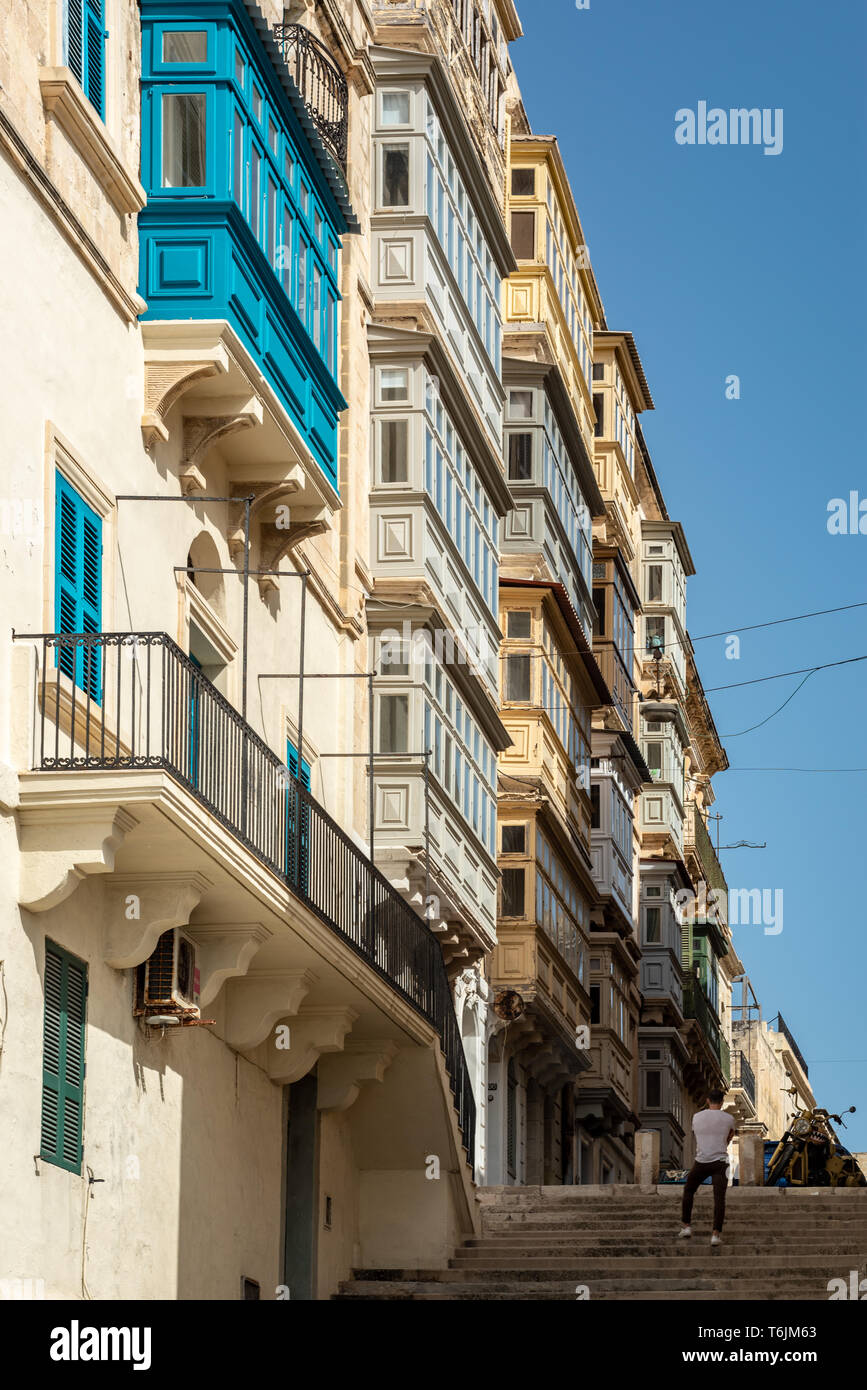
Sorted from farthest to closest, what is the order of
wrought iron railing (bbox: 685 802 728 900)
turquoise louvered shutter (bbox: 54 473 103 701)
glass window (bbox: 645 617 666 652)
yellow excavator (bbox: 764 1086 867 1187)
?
wrought iron railing (bbox: 685 802 728 900) < glass window (bbox: 645 617 666 652) < yellow excavator (bbox: 764 1086 867 1187) < turquoise louvered shutter (bbox: 54 473 103 701)

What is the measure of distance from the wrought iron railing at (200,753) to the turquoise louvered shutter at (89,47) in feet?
13.4

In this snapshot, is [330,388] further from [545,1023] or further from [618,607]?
[618,607]

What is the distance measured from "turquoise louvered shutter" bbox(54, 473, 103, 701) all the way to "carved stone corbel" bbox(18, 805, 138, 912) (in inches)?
43.7

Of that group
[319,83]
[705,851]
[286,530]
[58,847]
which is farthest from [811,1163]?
[705,851]

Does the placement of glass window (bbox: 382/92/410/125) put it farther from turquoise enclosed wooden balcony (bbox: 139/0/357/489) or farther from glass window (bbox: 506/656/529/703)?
glass window (bbox: 506/656/529/703)

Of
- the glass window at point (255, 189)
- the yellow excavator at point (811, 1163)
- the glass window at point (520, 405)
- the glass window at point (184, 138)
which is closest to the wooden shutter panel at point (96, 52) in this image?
the glass window at point (184, 138)

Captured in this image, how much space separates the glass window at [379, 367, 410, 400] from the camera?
30.6 meters

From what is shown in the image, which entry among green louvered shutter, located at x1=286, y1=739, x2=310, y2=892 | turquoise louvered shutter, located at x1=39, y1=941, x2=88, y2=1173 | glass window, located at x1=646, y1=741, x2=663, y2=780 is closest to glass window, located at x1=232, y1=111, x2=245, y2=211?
green louvered shutter, located at x1=286, y1=739, x2=310, y2=892

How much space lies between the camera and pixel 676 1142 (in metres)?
67.3

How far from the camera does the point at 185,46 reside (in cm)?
2000

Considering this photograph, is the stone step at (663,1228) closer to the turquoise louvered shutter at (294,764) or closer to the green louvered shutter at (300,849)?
the turquoise louvered shutter at (294,764)

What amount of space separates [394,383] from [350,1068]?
920cm

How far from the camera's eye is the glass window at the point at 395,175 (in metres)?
31.3
